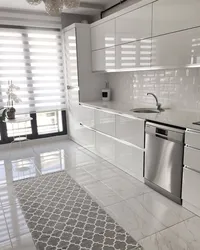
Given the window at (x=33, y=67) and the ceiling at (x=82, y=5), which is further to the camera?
the window at (x=33, y=67)

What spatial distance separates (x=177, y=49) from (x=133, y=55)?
2.51ft

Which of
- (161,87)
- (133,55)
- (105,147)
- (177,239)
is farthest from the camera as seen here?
(105,147)

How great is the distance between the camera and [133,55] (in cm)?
316

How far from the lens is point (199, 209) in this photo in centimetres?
217

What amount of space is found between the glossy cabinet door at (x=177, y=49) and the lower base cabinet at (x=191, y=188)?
3.75 ft

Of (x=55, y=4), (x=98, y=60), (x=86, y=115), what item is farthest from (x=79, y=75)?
(x=55, y=4)

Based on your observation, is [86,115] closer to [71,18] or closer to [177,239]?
[71,18]

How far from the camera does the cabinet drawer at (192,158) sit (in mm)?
2086

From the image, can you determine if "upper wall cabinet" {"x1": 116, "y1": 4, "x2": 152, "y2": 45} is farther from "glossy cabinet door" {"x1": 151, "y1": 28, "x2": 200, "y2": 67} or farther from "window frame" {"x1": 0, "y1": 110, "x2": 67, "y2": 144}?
"window frame" {"x1": 0, "y1": 110, "x2": 67, "y2": 144}

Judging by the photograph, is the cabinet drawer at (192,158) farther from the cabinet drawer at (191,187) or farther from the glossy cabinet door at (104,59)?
the glossy cabinet door at (104,59)

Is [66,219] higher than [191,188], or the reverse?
[191,188]

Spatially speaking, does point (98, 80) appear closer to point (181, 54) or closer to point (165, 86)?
point (165, 86)

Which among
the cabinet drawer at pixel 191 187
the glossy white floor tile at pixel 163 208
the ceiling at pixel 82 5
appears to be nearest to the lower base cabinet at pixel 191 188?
the cabinet drawer at pixel 191 187

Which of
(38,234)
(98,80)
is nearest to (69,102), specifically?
(98,80)
